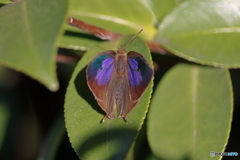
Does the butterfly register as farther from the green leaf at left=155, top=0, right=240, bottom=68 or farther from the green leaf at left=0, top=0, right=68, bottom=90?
the green leaf at left=0, top=0, right=68, bottom=90

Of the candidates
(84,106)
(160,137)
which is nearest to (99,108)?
(84,106)

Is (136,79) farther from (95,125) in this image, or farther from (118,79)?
(95,125)

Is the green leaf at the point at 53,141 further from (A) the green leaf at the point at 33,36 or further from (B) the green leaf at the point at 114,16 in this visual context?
(A) the green leaf at the point at 33,36

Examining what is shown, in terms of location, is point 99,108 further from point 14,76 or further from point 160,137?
point 14,76

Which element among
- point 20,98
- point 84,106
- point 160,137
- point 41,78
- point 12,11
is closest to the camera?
point 41,78

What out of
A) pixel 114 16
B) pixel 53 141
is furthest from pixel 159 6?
pixel 53 141

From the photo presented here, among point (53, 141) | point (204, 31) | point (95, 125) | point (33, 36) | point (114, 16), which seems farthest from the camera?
point (53, 141)
